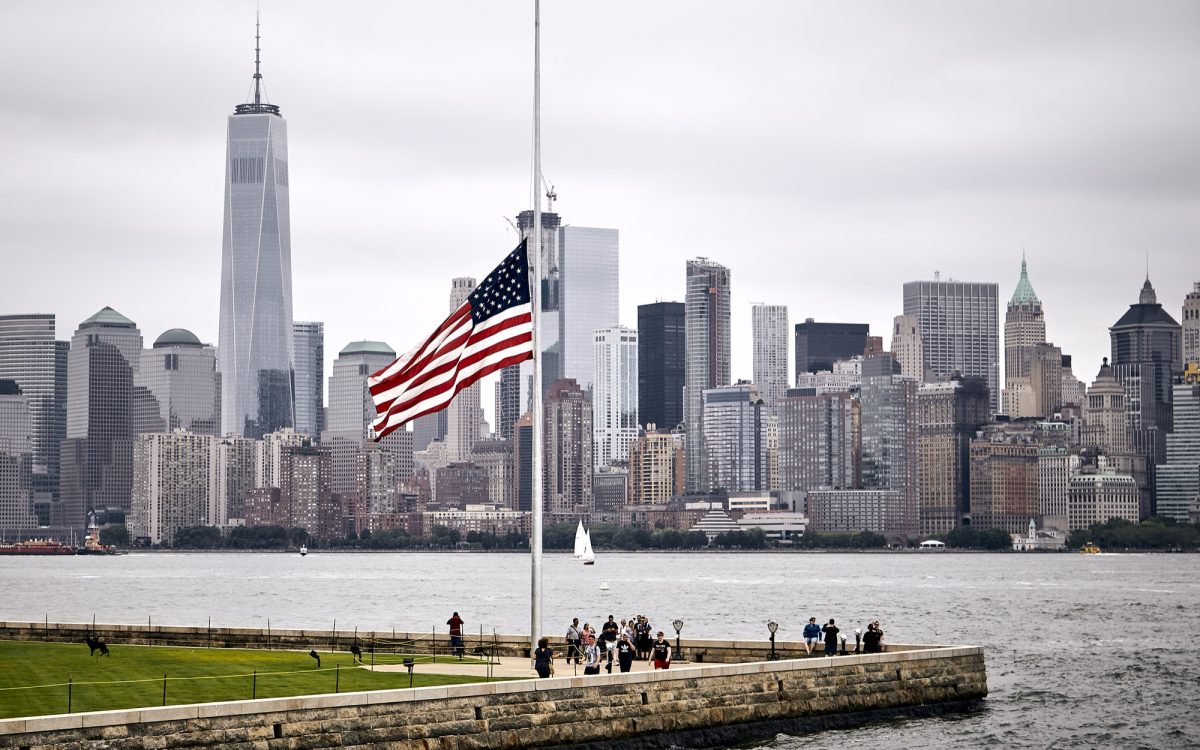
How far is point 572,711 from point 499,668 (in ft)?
19.2

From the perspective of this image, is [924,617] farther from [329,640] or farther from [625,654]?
[625,654]

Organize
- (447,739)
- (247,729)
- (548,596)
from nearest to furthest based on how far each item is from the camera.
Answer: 1. (247,729)
2. (447,739)
3. (548,596)

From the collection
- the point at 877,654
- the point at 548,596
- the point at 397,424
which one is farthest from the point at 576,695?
the point at 548,596

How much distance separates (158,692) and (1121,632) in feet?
235

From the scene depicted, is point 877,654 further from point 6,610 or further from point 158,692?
point 6,610

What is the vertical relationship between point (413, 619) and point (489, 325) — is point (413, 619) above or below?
below

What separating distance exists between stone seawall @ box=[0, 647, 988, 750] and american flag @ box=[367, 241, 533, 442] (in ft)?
24.8

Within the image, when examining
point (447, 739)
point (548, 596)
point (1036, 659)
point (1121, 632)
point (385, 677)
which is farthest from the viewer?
point (548, 596)

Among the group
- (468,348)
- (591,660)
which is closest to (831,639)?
(591,660)

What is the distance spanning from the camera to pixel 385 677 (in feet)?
162

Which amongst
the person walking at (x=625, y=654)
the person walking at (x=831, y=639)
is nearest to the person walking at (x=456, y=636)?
the person walking at (x=625, y=654)

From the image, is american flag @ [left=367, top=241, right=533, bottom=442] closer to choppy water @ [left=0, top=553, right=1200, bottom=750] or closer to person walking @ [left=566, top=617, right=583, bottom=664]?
person walking @ [left=566, top=617, right=583, bottom=664]

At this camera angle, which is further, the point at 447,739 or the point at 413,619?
the point at 413,619

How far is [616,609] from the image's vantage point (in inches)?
5089
